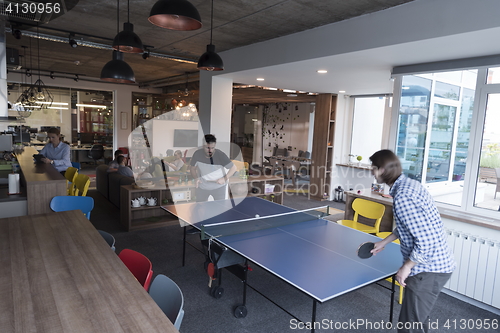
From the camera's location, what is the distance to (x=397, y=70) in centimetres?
442

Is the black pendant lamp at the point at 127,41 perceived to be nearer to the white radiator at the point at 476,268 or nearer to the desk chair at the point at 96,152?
the white radiator at the point at 476,268

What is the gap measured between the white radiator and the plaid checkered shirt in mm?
1568

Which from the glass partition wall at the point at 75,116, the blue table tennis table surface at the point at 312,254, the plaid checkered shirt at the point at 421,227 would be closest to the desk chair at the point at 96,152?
the glass partition wall at the point at 75,116

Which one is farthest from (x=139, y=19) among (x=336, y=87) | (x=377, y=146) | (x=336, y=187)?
(x=377, y=146)

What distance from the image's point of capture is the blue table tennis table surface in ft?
7.13

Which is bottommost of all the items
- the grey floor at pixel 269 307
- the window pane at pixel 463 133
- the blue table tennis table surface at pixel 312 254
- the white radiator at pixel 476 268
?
the grey floor at pixel 269 307

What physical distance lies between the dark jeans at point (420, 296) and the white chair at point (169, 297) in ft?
5.11

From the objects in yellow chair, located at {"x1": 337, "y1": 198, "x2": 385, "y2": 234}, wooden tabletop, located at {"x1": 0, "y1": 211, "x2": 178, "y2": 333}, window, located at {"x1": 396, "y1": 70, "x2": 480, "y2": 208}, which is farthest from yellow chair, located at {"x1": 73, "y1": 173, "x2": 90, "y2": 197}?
window, located at {"x1": 396, "y1": 70, "x2": 480, "y2": 208}

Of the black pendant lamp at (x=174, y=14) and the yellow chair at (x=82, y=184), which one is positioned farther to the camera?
the yellow chair at (x=82, y=184)

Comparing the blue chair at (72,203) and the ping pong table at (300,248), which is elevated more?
the blue chair at (72,203)

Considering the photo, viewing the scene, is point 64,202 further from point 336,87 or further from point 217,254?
point 336,87

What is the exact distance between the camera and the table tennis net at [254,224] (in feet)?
9.70

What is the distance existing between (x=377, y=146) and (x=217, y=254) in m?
7.03

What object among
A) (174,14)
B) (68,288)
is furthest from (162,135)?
(68,288)
